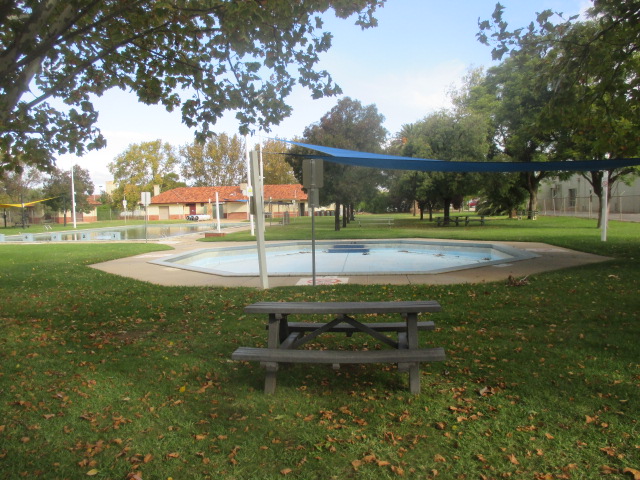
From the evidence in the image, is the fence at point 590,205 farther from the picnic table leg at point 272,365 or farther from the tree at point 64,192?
the tree at point 64,192

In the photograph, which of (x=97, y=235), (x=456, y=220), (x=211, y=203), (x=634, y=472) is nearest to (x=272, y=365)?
(x=634, y=472)

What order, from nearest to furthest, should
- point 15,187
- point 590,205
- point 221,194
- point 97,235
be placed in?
1. point 97,235
2. point 590,205
3. point 15,187
4. point 221,194

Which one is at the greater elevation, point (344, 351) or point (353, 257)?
point (344, 351)

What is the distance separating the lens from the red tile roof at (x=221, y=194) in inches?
2539

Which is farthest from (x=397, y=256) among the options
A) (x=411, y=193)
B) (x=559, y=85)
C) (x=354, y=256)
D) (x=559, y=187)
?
(x=559, y=187)

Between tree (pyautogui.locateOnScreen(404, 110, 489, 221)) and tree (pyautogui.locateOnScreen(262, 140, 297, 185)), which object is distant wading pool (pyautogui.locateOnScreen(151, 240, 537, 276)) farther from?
tree (pyautogui.locateOnScreen(262, 140, 297, 185))

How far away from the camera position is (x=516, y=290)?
7.48 meters

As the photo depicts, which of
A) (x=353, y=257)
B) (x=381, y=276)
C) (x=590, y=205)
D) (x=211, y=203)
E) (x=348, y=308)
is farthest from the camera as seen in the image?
(x=211, y=203)

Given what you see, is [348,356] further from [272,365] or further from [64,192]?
[64,192]

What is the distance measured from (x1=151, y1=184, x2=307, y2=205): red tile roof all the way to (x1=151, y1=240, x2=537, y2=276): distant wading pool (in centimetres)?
4352

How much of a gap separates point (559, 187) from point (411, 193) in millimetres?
26334

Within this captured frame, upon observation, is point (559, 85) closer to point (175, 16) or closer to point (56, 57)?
point (175, 16)

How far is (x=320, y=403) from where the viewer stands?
347 cm

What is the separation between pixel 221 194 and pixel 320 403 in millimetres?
67595
